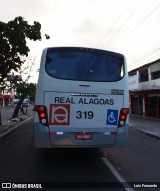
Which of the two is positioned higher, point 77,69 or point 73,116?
point 77,69

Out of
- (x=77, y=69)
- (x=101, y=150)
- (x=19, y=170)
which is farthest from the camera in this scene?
(x=101, y=150)

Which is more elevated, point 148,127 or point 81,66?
point 81,66

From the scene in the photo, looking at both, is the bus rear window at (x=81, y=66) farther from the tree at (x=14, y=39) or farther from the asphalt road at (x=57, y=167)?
the tree at (x=14, y=39)

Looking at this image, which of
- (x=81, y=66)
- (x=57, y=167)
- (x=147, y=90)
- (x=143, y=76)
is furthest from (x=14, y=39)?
(x=143, y=76)

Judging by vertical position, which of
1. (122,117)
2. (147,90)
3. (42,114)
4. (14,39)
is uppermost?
(14,39)

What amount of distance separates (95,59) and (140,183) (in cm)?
373

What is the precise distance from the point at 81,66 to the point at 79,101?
0.99 meters

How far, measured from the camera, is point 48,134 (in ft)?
30.1

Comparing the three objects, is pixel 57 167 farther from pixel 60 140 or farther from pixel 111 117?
pixel 111 117

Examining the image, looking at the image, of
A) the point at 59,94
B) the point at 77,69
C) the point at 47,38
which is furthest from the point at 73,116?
the point at 47,38

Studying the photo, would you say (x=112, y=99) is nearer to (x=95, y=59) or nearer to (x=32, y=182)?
(x=95, y=59)

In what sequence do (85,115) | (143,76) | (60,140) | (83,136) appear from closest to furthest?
(60,140), (83,136), (85,115), (143,76)

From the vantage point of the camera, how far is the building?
35656mm

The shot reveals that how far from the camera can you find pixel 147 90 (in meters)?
36.7
